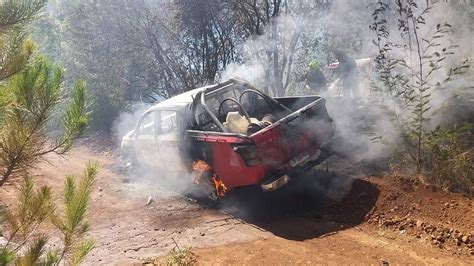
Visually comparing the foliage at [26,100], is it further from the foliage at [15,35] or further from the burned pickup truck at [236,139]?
the burned pickup truck at [236,139]

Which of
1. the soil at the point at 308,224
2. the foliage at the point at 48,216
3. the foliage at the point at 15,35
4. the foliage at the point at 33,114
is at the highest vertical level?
the foliage at the point at 15,35

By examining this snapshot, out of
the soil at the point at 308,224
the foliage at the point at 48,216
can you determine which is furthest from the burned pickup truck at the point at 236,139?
the foliage at the point at 48,216

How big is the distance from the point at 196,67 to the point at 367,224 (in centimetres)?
796

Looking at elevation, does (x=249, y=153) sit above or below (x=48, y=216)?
below

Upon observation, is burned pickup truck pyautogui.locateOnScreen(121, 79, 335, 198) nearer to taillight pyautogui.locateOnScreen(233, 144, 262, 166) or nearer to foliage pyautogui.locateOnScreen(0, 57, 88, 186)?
taillight pyautogui.locateOnScreen(233, 144, 262, 166)

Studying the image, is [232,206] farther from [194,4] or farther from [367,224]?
[194,4]

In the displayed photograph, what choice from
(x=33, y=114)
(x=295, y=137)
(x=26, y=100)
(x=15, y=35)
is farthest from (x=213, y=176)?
(x=15, y=35)

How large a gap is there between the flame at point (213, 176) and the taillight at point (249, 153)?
0.87 m

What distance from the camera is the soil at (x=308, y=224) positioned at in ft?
14.0

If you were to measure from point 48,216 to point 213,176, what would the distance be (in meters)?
3.58

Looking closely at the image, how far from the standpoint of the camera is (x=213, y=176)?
19.9ft

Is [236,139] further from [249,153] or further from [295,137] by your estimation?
[295,137]

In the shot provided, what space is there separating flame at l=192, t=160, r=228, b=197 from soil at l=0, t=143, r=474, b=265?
0.35 m

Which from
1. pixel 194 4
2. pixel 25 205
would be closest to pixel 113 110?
pixel 194 4
